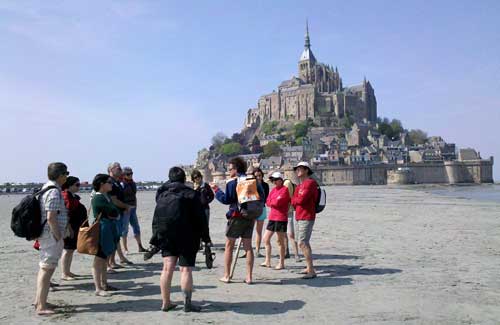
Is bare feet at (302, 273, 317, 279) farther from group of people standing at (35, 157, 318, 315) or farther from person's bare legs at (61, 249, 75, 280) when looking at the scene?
person's bare legs at (61, 249, 75, 280)

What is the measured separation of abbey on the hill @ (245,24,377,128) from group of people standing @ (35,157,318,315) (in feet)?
397

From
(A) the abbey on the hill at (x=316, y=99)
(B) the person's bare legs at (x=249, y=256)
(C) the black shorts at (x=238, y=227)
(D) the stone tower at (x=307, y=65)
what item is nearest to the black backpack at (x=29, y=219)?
(C) the black shorts at (x=238, y=227)

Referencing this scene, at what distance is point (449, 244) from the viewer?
10.6m

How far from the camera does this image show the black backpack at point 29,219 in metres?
5.48

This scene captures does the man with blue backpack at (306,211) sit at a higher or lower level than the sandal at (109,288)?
higher

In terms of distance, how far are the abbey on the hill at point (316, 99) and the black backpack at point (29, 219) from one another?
124193mm

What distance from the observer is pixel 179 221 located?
5578 millimetres

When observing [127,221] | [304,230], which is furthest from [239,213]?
[127,221]

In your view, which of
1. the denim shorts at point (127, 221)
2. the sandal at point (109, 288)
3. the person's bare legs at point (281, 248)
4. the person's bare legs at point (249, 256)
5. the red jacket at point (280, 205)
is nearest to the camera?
the sandal at point (109, 288)

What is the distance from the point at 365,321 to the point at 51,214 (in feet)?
12.6

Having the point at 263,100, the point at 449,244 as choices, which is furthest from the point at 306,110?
the point at 449,244

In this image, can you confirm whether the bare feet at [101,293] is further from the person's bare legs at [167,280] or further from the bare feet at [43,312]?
the person's bare legs at [167,280]

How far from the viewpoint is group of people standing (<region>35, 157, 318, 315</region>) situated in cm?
557

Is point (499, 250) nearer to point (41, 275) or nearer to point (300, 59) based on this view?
point (41, 275)
